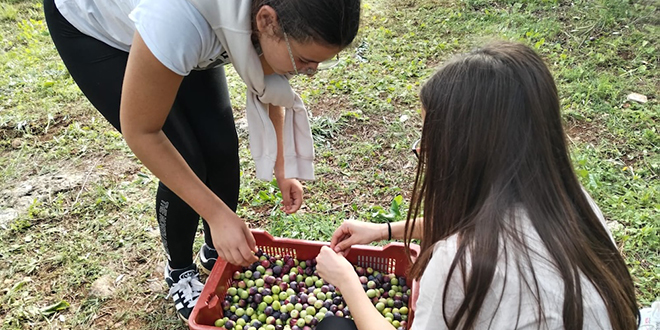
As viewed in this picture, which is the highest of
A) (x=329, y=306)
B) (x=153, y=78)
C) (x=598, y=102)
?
(x=153, y=78)

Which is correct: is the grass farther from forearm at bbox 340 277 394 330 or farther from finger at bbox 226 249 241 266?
forearm at bbox 340 277 394 330

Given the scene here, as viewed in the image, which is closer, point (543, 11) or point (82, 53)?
point (82, 53)

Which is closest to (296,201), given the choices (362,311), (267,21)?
(362,311)

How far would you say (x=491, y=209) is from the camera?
43.6 inches

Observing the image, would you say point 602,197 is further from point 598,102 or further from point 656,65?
point 656,65

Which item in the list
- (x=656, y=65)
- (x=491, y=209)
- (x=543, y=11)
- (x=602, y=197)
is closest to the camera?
(x=491, y=209)

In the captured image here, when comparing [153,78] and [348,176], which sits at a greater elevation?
[153,78]

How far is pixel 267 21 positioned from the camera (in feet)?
4.10

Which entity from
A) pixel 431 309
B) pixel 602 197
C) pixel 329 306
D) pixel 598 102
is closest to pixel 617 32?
pixel 598 102

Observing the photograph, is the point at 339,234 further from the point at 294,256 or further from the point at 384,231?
the point at 294,256

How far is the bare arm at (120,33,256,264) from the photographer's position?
1.21 metres

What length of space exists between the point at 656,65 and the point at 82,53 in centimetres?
369

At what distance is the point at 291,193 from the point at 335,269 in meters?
0.53

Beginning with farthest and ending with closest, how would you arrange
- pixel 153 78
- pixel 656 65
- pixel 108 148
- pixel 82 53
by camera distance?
pixel 656 65 → pixel 108 148 → pixel 82 53 → pixel 153 78
